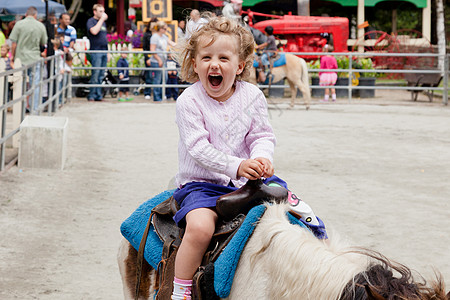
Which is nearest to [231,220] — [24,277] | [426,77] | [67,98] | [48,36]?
[24,277]

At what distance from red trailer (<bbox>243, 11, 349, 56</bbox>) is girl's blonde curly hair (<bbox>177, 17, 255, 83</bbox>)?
64.9ft

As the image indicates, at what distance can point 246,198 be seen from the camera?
2316mm

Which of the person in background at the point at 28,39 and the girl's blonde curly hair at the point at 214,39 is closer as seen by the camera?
the girl's blonde curly hair at the point at 214,39

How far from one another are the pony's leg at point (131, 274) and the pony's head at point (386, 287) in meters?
1.19

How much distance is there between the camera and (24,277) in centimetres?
449

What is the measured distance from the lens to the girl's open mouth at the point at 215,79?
258 cm

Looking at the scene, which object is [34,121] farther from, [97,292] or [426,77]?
[426,77]

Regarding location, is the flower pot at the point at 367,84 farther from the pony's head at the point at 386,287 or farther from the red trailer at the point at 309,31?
the pony's head at the point at 386,287

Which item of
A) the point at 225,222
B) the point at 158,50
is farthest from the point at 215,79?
the point at 158,50

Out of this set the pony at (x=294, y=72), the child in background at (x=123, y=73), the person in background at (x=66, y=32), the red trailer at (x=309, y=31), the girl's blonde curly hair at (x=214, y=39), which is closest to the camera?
the girl's blonde curly hair at (x=214, y=39)

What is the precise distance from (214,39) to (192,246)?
2.53ft

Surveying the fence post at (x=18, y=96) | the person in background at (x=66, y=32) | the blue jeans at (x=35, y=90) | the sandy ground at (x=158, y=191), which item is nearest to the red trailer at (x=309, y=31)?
the person in background at (x=66, y=32)

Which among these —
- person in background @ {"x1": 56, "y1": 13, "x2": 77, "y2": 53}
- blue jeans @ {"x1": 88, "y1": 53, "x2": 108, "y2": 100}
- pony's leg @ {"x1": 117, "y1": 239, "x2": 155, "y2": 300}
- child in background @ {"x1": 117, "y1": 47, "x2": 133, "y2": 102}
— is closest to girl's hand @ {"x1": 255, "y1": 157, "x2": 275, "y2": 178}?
pony's leg @ {"x1": 117, "y1": 239, "x2": 155, "y2": 300}

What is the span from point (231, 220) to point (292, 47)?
20.1 m
